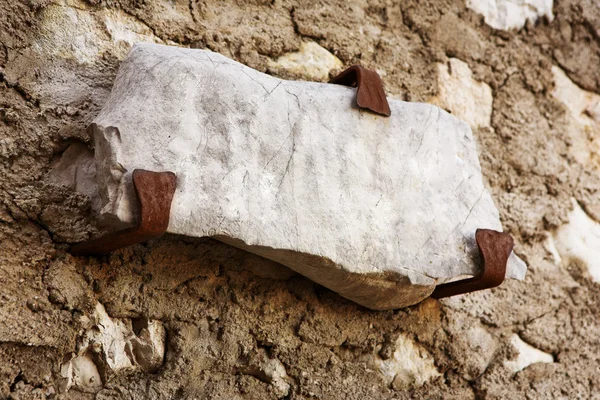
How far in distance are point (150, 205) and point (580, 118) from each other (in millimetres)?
1436

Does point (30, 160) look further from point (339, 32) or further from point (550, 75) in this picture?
point (550, 75)

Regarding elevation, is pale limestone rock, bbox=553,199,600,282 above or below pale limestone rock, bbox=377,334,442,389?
above

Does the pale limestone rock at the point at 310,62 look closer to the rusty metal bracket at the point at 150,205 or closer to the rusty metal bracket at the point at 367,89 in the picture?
the rusty metal bracket at the point at 367,89

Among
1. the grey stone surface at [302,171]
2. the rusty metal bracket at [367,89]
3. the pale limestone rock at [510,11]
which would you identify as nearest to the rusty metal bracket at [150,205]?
the grey stone surface at [302,171]

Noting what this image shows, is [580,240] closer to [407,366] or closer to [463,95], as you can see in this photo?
[463,95]

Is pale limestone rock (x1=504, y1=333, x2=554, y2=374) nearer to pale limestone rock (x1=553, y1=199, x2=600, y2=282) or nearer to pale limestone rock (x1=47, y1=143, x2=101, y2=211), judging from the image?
pale limestone rock (x1=553, y1=199, x2=600, y2=282)

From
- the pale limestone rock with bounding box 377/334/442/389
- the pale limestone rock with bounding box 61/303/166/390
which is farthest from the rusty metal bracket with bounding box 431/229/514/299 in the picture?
the pale limestone rock with bounding box 61/303/166/390

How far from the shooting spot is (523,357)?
1.90m

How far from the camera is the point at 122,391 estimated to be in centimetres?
143

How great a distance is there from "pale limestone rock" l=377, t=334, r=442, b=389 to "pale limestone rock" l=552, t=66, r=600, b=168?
79 centimetres

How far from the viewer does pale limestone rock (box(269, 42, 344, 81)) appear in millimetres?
1762

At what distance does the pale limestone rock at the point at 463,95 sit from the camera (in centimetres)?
200

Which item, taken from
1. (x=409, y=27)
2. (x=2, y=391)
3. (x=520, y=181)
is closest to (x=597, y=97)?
(x=520, y=181)

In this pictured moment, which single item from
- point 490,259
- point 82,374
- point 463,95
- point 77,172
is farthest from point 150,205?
point 463,95
